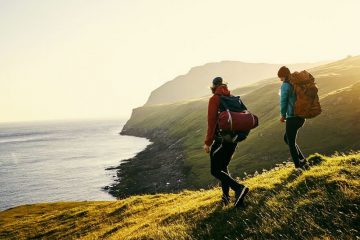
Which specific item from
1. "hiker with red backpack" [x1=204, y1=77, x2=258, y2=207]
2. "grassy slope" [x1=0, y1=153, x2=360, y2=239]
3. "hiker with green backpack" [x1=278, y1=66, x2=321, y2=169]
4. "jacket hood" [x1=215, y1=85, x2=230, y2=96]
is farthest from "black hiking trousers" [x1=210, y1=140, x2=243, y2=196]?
"hiker with green backpack" [x1=278, y1=66, x2=321, y2=169]

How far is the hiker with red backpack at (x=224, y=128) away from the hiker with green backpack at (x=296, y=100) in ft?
7.81

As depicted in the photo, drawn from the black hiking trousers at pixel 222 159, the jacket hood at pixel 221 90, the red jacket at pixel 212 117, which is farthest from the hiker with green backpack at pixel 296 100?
the red jacket at pixel 212 117

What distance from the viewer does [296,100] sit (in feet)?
42.4

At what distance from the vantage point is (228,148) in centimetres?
1120

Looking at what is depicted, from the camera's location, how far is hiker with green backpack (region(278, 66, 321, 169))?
12805mm

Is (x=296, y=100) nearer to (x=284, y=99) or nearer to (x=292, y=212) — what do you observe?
(x=284, y=99)

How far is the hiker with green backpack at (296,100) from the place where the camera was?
12.8m

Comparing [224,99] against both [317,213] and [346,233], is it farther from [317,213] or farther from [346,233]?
[346,233]

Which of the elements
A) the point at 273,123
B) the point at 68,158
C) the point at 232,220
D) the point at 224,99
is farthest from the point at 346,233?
the point at 68,158

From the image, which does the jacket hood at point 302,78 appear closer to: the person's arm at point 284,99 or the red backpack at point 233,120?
the person's arm at point 284,99

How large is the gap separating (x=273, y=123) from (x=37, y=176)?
66129mm

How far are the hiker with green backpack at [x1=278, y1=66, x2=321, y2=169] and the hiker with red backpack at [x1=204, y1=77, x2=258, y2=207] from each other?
2.38 metres

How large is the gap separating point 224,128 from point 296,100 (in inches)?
144

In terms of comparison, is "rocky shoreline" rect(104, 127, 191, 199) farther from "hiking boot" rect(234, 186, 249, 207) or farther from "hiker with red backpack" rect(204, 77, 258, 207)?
"hiker with red backpack" rect(204, 77, 258, 207)
